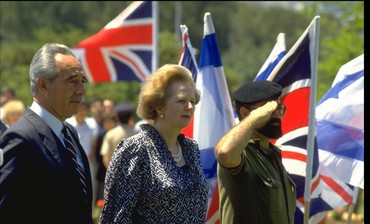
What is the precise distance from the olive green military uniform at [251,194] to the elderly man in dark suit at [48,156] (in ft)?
2.87

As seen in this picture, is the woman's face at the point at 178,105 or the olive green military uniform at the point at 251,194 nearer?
the woman's face at the point at 178,105

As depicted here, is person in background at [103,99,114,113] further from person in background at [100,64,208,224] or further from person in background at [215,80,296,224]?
person in background at [100,64,208,224]

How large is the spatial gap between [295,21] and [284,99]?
76.2 meters

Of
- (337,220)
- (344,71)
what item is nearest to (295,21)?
(337,220)

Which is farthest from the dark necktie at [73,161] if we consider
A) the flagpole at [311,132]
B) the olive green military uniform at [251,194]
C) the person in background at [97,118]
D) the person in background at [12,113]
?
the person in background at [97,118]

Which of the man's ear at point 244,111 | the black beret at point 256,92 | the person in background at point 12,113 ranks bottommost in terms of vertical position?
the person in background at point 12,113

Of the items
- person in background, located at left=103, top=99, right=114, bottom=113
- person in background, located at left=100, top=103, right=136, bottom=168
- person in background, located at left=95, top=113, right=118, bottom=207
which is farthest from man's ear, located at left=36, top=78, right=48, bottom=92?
person in background, located at left=103, top=99, right=114, bottom=113

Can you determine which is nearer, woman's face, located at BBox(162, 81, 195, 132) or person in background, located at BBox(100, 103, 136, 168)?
woman's face, located at BBox(162, 81, 195, 132)

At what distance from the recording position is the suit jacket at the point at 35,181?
525 centimetres

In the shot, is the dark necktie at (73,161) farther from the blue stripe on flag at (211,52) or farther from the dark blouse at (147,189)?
the blue stripe on flag at (211,52)

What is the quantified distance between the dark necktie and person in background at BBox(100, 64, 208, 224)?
232 millimetres

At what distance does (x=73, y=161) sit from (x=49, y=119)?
238mm

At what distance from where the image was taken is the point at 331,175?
8.77 metres

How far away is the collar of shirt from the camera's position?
5.53 meters
